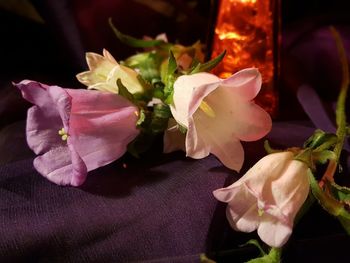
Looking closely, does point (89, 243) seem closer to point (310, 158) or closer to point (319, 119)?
point (310, 158)

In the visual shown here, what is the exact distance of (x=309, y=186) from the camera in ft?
1.18

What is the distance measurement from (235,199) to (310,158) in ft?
0.22

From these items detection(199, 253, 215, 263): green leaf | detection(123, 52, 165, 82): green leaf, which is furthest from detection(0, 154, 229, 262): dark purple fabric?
detection(123, 52, 165, 82): green leaf

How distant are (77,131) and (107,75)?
0.23ft

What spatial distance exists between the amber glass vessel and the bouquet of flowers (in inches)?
4.3

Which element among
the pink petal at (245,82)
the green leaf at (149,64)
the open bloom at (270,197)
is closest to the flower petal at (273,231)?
the open bloom at (270,197)

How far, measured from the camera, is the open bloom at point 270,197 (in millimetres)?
342

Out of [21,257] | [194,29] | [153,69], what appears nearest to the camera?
[21,257]

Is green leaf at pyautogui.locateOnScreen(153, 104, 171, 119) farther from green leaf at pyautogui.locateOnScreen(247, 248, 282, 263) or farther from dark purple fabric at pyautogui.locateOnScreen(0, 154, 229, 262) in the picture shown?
green leaf at pyautogui.locateOnScreen(247, 248, 282, 263)

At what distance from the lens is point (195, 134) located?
0.38m

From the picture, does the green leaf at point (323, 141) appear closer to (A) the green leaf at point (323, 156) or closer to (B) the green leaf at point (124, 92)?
(A) the green leaf at point (323, 156)

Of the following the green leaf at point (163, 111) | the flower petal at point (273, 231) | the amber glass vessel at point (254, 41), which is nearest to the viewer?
the flower petal at point (273, 231)

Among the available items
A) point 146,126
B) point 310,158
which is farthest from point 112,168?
point 310,158

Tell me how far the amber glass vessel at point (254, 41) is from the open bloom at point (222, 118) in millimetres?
163
